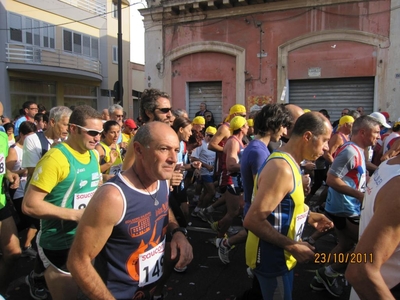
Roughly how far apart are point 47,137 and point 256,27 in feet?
36.6

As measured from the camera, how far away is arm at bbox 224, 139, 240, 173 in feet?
15.1

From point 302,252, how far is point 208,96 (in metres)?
13.0

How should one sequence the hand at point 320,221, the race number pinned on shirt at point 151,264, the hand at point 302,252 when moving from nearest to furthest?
the race number pinned on shirt at point 151,264 → the hand at point 302,252 → the hand at point 320,221

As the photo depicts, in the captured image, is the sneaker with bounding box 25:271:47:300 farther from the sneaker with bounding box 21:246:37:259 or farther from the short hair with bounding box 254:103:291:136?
the short hair with bounding box 254:103:291:136

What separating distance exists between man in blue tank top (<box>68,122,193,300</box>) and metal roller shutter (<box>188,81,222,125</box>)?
501 inches

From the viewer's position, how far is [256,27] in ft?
43.6

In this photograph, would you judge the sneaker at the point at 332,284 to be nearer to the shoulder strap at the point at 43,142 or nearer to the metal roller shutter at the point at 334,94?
the shoulder strap at the point at 43,142

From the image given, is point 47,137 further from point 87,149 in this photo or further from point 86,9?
point 86,9

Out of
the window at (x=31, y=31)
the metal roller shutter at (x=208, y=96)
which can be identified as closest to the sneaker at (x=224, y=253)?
the metal roller shutter at (x=208, y=96)

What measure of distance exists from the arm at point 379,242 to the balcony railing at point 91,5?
83.4 ft

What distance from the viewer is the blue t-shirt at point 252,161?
10.8ft

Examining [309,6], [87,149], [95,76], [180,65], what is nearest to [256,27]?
[309,6]

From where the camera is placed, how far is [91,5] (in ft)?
80.2

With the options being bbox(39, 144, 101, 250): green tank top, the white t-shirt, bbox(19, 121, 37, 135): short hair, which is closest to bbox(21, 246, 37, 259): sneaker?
the white t-shirt
